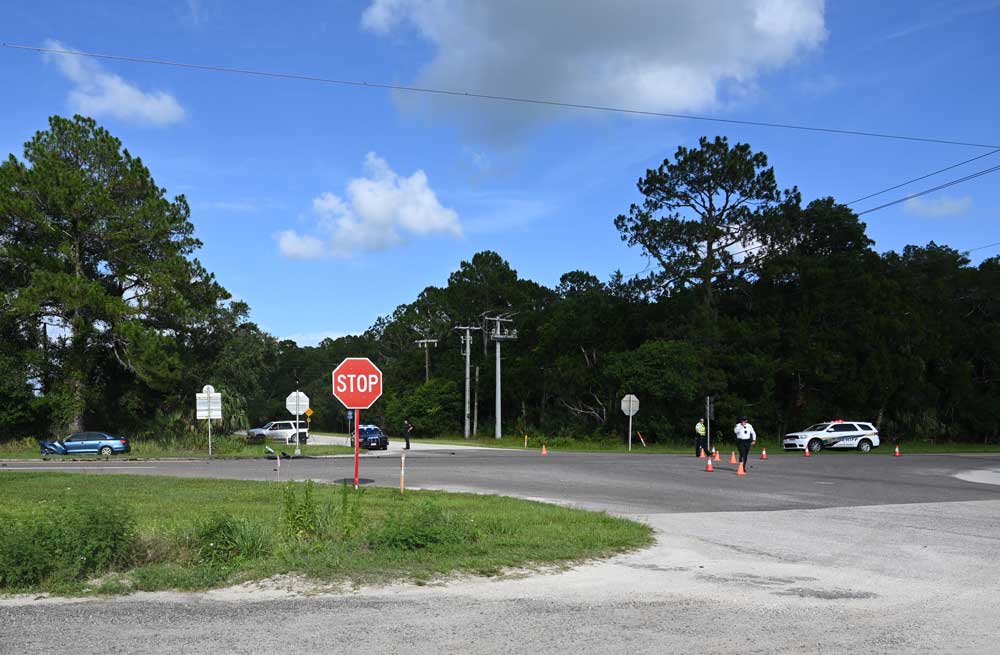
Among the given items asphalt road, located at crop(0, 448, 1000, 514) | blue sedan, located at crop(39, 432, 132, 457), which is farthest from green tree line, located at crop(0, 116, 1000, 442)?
asphalt road, located at crop(0, 448, 1000, 514)

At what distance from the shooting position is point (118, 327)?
41688 millimetres

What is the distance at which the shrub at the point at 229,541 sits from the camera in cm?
872

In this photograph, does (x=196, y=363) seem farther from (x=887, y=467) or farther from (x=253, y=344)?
(x=887, y=467)

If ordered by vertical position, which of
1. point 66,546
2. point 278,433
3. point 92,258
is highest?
point 92,258

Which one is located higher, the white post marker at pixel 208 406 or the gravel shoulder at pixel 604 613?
the white post marker at pixel 208 406

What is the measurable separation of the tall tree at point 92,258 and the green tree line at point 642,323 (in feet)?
0.36

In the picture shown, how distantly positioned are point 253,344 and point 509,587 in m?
48.2

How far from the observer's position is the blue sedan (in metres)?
36.4

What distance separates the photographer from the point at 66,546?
799 cm

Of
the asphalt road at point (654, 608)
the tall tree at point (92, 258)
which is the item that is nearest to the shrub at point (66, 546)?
the asphalt road at point (654, 608)

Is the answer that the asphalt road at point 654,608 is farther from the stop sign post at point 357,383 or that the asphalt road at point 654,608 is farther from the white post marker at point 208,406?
the white post marker at point 208,406

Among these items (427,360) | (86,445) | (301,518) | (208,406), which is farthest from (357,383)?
(427,360)

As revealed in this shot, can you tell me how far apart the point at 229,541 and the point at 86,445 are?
32.0 metres

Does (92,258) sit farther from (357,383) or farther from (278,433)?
(357,383)
